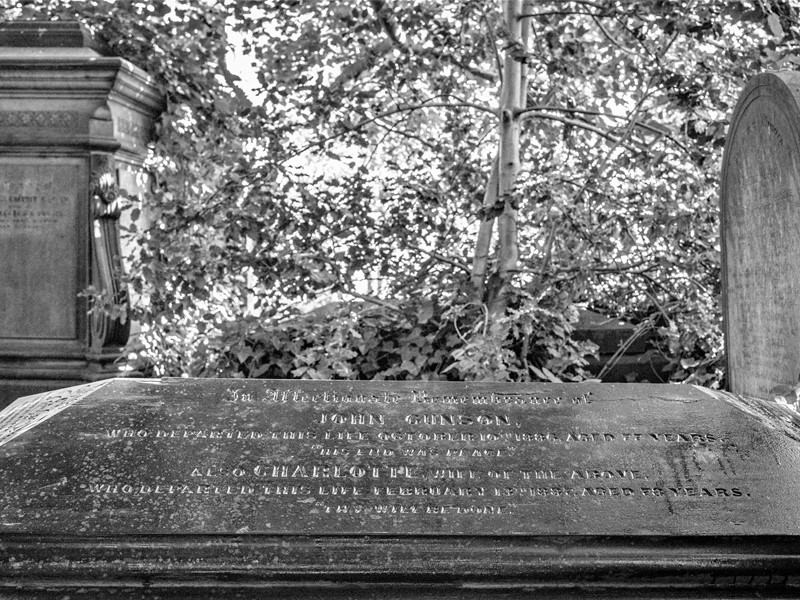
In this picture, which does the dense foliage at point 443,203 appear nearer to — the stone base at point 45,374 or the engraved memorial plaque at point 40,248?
the stone base at point 45,374

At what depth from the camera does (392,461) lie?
274 centimetres

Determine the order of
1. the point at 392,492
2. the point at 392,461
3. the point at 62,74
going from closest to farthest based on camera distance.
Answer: the point at 392,492, the point at 392,461, the point at 62,74

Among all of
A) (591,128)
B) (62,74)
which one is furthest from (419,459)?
(62,74)

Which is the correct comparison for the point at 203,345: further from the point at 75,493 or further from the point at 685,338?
the point at 75,493

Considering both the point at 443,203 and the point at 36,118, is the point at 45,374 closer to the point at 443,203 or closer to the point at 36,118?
the point at 36,118

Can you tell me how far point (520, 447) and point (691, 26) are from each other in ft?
10.1

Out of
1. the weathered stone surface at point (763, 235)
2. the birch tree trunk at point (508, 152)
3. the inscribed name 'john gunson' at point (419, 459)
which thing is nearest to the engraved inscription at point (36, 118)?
the birch tree trunk at point (508, 152)

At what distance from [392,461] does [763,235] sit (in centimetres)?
238

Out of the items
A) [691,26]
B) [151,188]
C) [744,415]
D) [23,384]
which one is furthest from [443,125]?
[744,415]

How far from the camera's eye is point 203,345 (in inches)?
248

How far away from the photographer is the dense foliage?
18.0ft

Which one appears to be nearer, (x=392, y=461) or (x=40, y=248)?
(x=392, y=461)

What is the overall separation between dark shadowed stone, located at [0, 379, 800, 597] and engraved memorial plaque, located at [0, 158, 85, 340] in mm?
3420

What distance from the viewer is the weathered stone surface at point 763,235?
383 cm
